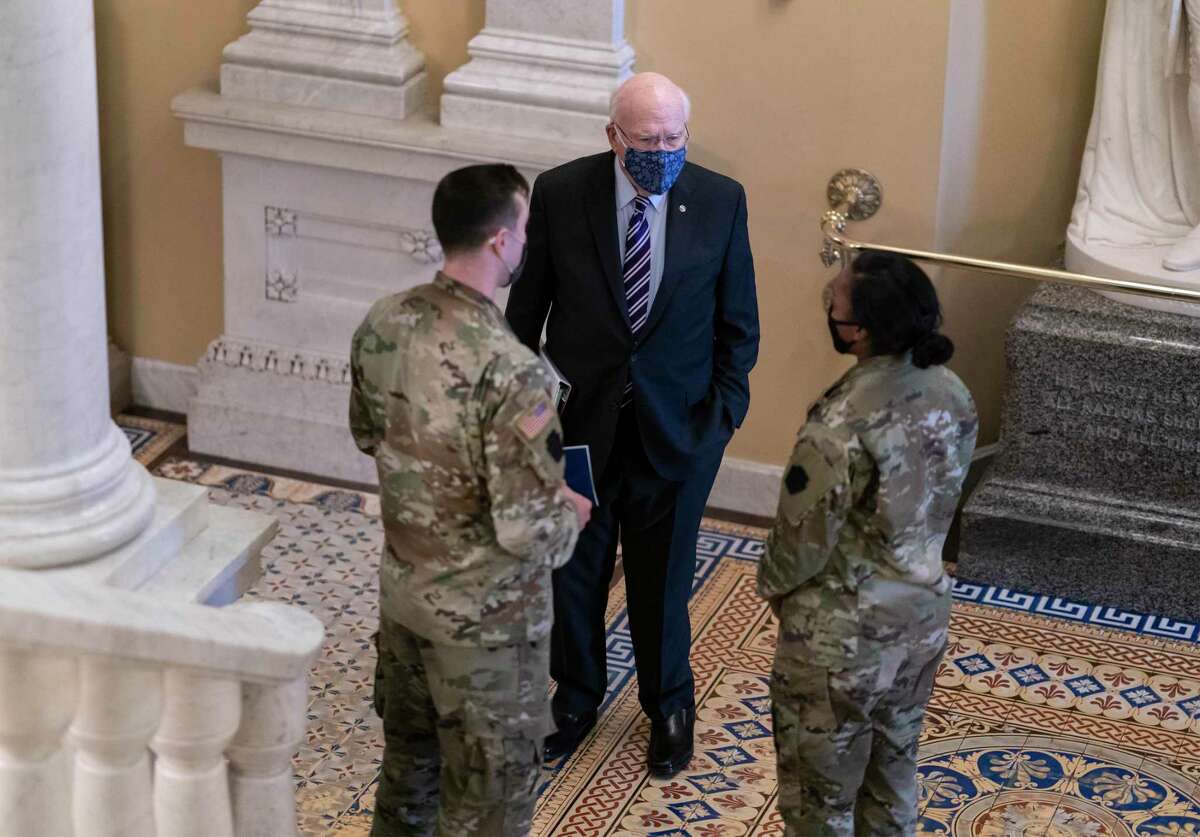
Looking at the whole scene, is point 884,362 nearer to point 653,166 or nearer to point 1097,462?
point 653,166

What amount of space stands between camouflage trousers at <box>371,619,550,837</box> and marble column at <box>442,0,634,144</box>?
2.86 metres

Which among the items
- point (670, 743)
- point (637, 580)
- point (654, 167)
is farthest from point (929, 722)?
point (654, 167)

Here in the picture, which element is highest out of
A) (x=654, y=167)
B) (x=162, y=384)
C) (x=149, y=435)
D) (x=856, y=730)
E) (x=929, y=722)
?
(x=654, y=167)

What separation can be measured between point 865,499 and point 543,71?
3054 millimetres

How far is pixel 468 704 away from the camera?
3.51m

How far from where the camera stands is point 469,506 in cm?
339

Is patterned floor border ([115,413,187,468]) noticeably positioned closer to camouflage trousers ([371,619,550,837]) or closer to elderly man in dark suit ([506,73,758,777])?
elderly man in dark suit ([506,73,758,777])

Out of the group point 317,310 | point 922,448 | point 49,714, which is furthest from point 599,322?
point 317,310

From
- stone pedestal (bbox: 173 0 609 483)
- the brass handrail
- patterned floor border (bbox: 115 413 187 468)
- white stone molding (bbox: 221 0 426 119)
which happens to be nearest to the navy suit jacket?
the brass handrail

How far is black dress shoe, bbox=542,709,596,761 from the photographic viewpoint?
4781mm

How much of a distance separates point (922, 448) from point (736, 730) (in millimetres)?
1804

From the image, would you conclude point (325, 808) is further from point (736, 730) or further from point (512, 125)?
point (512, 125)

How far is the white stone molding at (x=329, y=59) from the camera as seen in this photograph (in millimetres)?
6273

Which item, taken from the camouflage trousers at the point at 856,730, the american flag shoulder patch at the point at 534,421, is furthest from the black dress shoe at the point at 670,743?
the american flag shoulder patch at the point at 534,421
